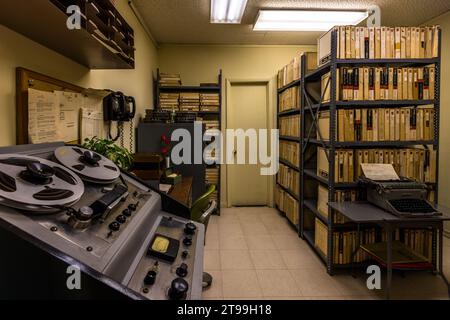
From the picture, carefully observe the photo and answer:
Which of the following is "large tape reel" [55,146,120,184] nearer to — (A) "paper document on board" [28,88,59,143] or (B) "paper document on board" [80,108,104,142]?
(A) "paper document on board" [28,88,59,143]

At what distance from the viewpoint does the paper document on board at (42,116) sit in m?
1.54

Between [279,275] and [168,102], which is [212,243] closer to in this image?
[279,275]

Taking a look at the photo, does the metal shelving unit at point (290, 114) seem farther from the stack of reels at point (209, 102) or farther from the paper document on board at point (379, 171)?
the paper document on board at point (379, 171)

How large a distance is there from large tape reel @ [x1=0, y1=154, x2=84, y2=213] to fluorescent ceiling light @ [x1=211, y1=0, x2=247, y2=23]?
2862 millimetres

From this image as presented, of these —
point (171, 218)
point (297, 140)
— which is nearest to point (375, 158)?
point (297, 140)

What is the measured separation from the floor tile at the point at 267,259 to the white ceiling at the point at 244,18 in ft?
8.68

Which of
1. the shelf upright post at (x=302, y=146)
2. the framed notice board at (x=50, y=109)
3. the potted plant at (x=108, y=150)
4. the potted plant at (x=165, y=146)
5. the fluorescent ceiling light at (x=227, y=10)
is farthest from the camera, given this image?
the potted plant at (x=165, y=146)

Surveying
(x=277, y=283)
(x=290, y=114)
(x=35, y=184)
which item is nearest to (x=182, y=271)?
(x=35, y=184)

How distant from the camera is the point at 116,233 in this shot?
96 centimetres

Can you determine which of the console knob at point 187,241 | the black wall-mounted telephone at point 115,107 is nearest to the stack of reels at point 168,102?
the black wall-mounted telephone at point 115,107

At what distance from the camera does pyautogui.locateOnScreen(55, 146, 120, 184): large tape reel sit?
117cm

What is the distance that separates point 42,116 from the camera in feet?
5.38

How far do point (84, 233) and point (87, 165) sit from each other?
46 centimetres

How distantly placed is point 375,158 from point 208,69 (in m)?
3.20
